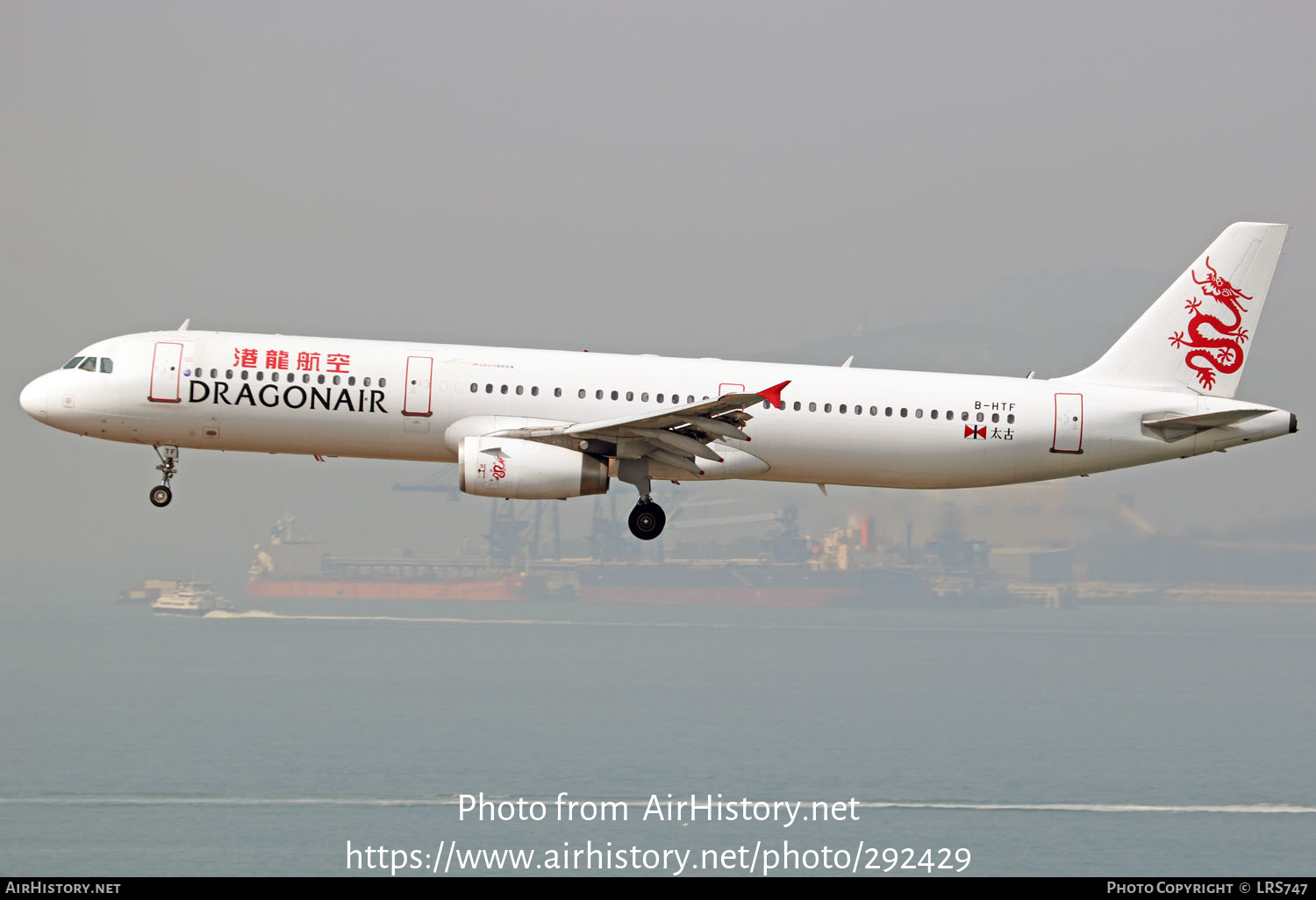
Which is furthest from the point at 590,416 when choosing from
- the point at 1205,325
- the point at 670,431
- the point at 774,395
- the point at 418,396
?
the point at 1205,325

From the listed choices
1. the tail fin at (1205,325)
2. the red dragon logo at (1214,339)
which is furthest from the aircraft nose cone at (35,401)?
the red dragon logo at (1214,339)

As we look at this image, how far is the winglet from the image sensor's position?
90.3ft

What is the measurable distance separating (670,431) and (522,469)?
330 cm

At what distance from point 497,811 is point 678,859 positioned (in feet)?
66.7

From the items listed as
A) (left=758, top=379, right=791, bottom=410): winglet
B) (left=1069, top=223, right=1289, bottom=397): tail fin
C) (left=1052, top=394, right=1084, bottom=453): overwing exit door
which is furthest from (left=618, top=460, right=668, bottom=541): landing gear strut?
(left=1069, top=223, right=1289, bottom=397): tail fin

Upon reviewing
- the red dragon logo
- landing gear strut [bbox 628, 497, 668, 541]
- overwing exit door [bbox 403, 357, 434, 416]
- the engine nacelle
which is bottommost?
landing gear strut [bbox 628, 497, 668, 541]

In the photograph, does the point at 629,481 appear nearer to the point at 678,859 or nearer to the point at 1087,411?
the point at 1087,411

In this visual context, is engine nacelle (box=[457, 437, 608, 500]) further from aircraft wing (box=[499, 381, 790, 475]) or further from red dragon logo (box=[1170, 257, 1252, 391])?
red dragon logo (box=[1170, 257, 1252, 391])

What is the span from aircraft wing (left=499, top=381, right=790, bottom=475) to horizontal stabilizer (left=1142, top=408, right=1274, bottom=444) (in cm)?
923

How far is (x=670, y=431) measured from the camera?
2955cm

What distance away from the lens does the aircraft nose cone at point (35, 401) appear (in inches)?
1216

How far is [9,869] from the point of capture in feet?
445

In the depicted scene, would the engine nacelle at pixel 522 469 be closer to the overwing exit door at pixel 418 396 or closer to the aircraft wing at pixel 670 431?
the aircraft wing at pixel 670 431
